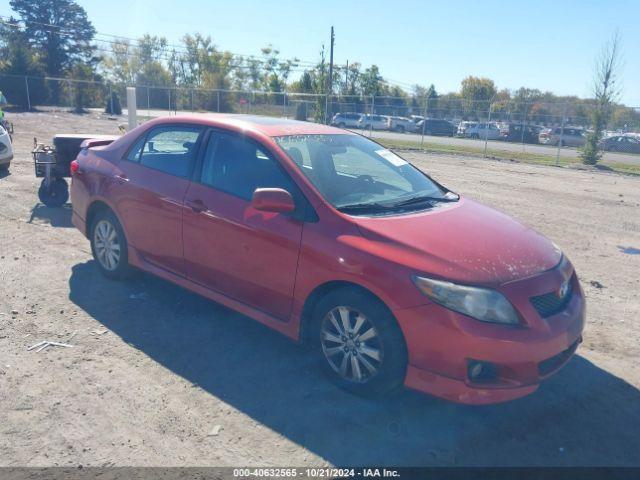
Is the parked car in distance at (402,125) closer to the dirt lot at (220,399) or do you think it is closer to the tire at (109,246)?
the dirt lot at (220,399)

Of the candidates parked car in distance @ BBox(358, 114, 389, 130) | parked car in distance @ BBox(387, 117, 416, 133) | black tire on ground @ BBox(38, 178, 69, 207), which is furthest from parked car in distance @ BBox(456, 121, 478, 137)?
black tire on ground @ BBox(38, 178, 69, 207)

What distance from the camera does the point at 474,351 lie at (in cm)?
317

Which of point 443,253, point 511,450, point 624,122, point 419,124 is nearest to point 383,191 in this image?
point 443,253

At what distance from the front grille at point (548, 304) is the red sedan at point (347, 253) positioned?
0.4 inches

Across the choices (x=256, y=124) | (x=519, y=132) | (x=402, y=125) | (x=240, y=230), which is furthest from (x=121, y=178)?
(x=402, y=125)

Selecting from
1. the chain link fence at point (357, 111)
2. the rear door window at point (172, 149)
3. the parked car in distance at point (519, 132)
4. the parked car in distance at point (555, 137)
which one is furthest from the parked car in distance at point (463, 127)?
the rear door window at point (172, 149)

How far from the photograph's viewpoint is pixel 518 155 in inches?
976

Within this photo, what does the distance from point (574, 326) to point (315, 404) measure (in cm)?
176

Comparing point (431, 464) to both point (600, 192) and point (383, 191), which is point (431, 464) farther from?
point (600, 192)

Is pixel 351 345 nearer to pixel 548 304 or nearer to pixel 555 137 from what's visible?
pixel 548 304

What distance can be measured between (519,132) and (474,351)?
34943mm

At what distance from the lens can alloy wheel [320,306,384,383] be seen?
138 inches

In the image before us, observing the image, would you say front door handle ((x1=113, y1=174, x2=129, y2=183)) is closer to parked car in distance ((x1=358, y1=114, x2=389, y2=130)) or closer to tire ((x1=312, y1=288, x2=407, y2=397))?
tire ((x1=312, y1=288, x2=407, y2=397))

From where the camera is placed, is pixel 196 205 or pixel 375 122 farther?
pixel 375 122
